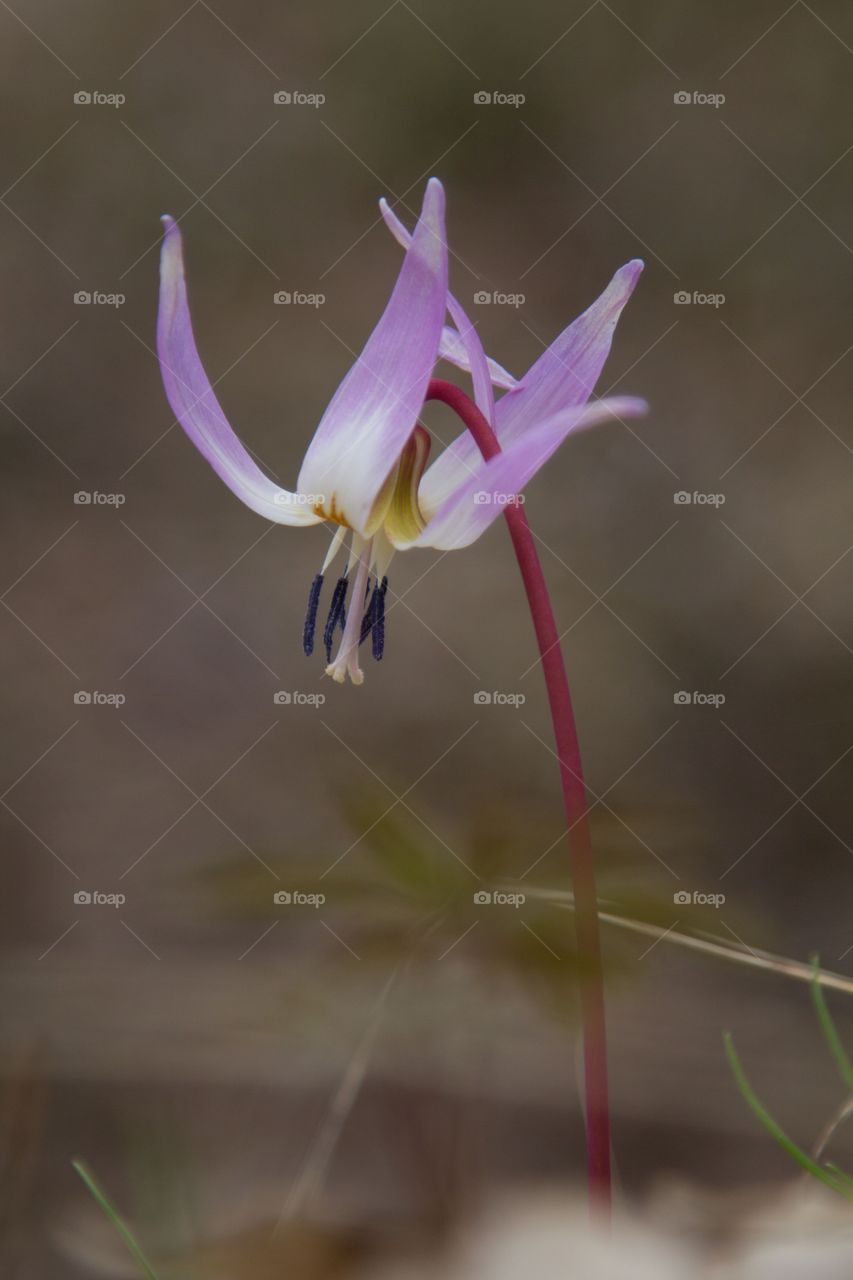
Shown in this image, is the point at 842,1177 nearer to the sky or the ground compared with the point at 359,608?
nearer to the ground

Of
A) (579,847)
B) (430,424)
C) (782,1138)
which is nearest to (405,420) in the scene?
(579,847)

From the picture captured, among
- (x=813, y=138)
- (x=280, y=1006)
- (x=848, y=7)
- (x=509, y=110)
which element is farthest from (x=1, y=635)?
(x=848, y=7)

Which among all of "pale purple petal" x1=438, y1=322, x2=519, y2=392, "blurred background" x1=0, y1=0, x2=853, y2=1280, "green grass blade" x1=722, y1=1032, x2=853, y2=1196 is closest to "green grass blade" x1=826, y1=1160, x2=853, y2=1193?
"green grass blade" x1=722, y1=1032, x2=853, y2=1196

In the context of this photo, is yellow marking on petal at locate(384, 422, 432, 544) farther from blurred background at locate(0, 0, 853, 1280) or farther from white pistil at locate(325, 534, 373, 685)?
blurred background at locate(0, 0, 853, 1280)

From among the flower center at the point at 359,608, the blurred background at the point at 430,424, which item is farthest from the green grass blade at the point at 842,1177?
the blurred background at the point at 430,424

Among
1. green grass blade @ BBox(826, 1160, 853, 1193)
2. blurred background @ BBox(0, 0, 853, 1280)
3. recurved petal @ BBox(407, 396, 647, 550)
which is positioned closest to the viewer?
recurved petal @ BBox(407, 396, 647, 550)

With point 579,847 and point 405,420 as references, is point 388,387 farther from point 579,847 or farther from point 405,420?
point 579,847

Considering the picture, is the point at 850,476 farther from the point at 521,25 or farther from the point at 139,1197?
the point at 139,1197
